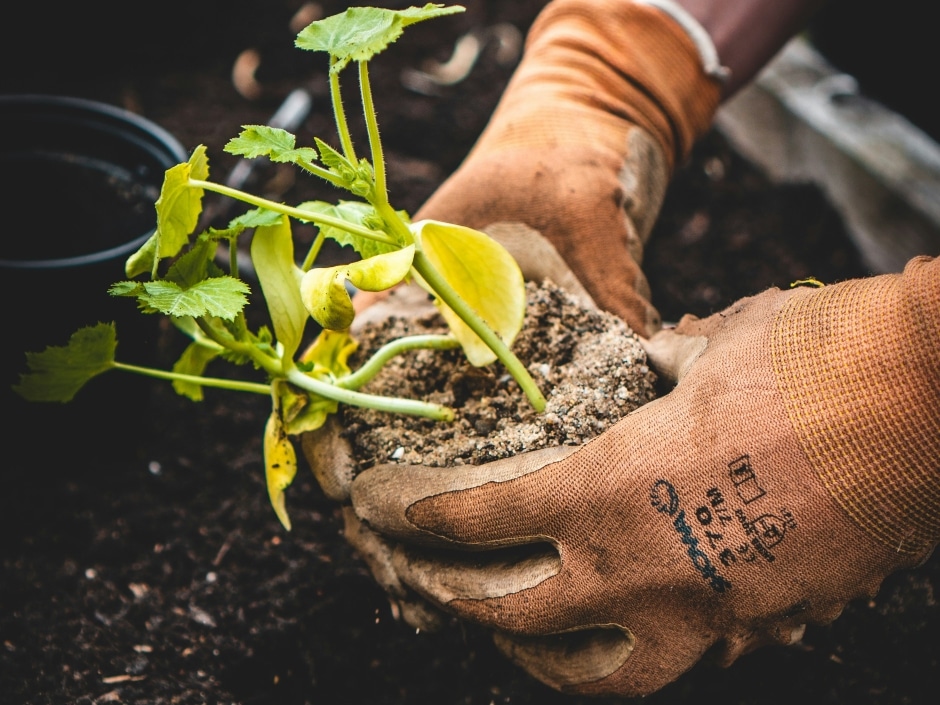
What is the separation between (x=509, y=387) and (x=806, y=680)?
0.54 metres

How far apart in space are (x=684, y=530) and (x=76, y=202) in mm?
1066

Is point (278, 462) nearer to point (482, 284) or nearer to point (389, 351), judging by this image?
point (389, 351)

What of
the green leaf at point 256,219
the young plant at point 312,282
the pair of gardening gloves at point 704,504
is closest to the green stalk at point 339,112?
the young plant at point 312,282

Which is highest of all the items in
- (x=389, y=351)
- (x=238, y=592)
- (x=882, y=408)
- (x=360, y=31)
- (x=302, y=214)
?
(x=360, y=31)

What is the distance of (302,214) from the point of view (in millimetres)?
791

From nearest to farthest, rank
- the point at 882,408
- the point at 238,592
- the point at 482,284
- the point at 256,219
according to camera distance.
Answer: the point at 882,408 < the point at 256,219 < the point at 482,284 < the point at 238,592

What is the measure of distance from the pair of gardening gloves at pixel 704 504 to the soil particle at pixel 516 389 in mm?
39

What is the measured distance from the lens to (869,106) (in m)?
1.87

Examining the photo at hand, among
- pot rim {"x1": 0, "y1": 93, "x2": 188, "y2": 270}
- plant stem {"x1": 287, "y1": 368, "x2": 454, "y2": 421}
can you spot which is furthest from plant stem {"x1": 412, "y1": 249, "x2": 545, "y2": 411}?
pot rim {"x1": 0, "y1": 93, "x2": 188, "y2": 270}

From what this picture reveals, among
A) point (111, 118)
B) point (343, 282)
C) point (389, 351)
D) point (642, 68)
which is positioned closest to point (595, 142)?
point (642, 68)

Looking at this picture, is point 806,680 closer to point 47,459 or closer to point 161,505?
point 161,505

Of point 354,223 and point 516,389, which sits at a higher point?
point 354,223

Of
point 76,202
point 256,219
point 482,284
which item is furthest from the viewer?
point 76,202

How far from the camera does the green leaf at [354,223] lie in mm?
839
